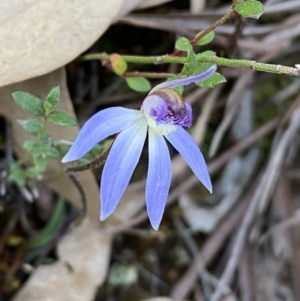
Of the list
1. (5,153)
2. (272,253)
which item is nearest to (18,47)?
(5,153)

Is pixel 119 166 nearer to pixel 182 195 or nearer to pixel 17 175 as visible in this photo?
pixel 17 175

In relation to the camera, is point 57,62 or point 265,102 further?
point 265,102

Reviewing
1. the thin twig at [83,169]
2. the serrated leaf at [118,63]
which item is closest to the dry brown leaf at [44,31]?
the serrated leaf at [118,63]

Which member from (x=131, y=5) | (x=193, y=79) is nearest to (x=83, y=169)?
(x=193, y=79)

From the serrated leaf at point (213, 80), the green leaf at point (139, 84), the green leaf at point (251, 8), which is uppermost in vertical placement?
the green leaf at point (251, 8)

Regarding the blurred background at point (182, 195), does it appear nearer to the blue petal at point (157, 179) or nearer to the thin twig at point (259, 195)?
the thin twig at point (259, 195)

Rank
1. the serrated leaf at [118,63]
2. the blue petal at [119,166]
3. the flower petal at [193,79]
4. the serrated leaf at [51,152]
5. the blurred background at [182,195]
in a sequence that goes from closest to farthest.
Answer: the flower petal at [193,79] < the blue petal at [119,166] < the serrated leaf at [51,152] < the serrated leaf at [118,63] < the blurred background at [182,195]

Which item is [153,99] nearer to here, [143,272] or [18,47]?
[18,47]
